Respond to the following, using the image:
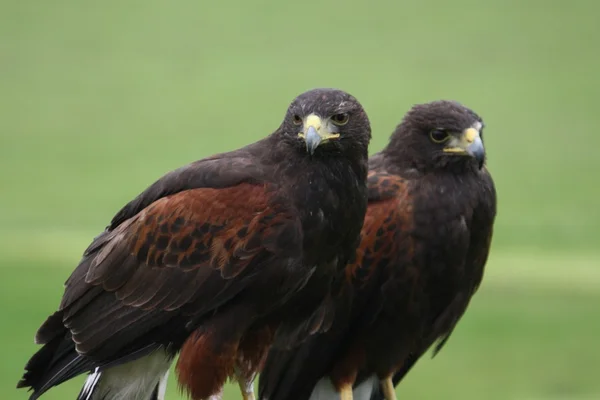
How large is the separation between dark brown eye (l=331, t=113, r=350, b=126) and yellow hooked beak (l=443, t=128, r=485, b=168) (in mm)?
935

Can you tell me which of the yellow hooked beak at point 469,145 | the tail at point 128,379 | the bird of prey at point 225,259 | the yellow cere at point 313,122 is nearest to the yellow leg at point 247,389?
the bird of prey at point 225,259

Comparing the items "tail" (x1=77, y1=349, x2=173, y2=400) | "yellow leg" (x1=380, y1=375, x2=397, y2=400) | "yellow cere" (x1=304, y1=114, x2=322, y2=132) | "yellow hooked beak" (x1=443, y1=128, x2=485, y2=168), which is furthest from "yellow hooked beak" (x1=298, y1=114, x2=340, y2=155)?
"yellow leg" (x1=380, y1=375, x2=397, y2=400)

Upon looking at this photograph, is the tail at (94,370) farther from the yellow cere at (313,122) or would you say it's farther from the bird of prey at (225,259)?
the yellow cere at (313,122)

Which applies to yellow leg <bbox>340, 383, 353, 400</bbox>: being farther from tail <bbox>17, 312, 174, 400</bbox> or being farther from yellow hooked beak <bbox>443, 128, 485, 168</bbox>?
yellow hooked beak <bbox>443, 128, 485, 168</bbox>

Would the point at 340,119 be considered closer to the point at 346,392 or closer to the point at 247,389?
the point at 247,389

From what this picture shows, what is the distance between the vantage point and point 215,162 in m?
7.41

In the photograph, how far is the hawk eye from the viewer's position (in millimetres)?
7973

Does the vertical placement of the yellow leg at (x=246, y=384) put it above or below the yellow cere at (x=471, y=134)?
below

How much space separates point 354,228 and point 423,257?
777 millimetres

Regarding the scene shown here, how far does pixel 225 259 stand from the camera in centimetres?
716

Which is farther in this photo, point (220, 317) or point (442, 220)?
point (442, 220)

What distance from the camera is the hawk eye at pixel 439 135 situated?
26.2 ft

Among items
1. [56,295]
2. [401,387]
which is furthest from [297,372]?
[56,295]

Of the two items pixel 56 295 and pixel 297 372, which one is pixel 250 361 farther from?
pixel 56 295
